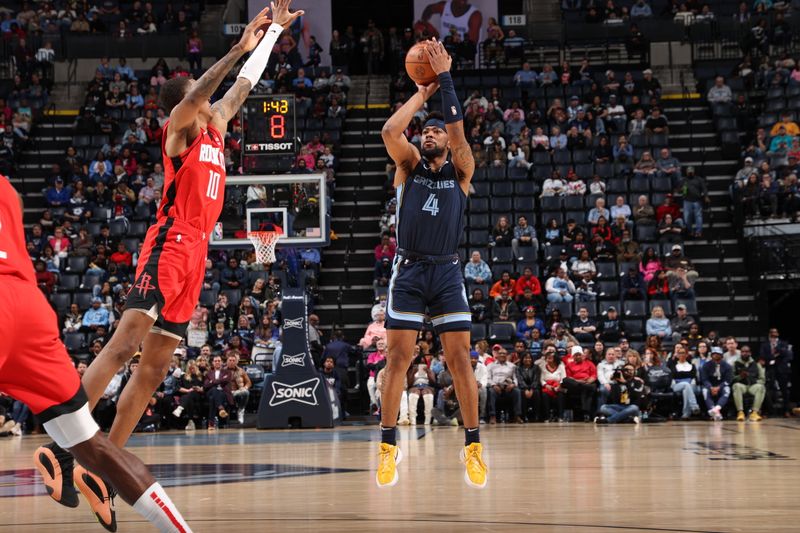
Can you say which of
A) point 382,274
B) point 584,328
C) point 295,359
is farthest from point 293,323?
point 584,328

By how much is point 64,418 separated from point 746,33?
2506 cm

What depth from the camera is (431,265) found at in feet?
22.5

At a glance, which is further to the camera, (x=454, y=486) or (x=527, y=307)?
(x=527, y=307)

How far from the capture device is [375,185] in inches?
922

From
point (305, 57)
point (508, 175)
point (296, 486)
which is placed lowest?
point (296, 486)

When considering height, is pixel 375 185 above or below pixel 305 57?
below

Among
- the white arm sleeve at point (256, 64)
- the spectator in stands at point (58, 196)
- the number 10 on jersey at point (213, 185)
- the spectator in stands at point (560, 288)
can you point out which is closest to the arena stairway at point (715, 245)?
the spectator in stands at point (560, 288)

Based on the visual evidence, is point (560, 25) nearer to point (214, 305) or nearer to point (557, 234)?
point (557, 234)

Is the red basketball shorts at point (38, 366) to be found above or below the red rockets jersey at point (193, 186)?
below

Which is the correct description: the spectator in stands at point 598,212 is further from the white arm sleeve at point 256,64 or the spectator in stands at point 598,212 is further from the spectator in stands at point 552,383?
the white arm sleeve at point 256,64

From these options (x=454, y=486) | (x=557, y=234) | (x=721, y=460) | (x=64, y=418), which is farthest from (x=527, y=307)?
(x=64, y=418)

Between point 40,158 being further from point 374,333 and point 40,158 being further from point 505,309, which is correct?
point 505,309

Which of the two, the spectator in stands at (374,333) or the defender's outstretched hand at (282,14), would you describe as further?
the spectator in stands at (374,333)

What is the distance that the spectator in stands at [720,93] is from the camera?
24.2 metres
